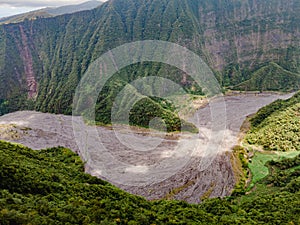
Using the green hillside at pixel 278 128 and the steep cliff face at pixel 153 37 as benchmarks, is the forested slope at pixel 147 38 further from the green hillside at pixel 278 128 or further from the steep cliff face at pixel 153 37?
the green hillside at pixel 278 128

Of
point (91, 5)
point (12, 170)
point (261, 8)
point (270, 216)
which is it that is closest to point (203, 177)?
point (270, 216)

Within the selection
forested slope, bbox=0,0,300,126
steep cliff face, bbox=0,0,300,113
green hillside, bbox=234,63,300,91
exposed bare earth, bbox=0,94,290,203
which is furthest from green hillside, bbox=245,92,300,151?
steep cliff face, bbox=0,0,300,113

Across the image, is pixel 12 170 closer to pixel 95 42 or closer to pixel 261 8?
pixel 95 42

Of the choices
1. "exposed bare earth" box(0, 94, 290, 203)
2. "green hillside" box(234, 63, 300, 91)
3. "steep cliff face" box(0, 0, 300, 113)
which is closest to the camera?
"exposed bare earth" box(0, 94, 290, 203)

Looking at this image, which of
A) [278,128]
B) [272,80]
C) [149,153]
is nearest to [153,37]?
[272,80]

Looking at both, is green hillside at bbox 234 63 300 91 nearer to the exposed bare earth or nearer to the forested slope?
the forested slope

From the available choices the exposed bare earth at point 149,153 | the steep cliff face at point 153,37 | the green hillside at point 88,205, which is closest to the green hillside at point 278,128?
the exposed bare earth at point 149,153

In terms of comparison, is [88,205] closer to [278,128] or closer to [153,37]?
[278,128]
